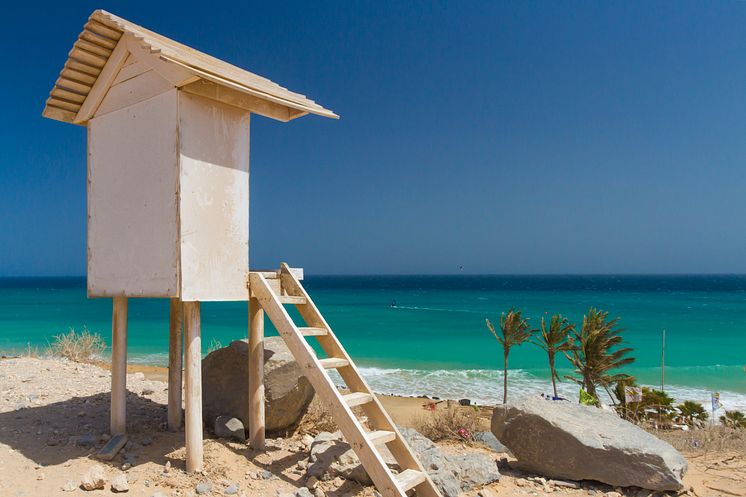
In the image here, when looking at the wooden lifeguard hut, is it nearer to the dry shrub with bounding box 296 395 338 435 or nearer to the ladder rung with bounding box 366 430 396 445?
the ladder rung with bounding box 366 430 396 445

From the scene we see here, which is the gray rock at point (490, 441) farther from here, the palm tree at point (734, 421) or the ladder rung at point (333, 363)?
the palm tree at point (734, 421)

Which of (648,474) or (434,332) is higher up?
Result: (648,474)

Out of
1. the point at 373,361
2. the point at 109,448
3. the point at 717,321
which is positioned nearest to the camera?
the point at 109,448

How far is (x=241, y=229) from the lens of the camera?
6883 mm

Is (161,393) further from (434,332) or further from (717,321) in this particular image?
(717,321)

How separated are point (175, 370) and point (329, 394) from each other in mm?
3300

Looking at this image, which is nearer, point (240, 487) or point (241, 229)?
point (240, 487)

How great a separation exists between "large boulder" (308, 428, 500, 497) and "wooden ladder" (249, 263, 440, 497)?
367mm

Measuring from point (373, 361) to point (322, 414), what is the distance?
857 inches

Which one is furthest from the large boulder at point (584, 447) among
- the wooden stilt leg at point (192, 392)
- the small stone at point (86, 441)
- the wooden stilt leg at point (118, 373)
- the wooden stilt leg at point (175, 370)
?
the small stone at point (86, 441)

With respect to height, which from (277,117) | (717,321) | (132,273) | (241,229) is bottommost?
(717,321)

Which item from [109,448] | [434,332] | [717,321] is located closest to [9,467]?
[109,448]

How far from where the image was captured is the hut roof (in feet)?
20.2

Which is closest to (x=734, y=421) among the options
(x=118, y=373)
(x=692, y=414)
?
(x=692, y=414)
